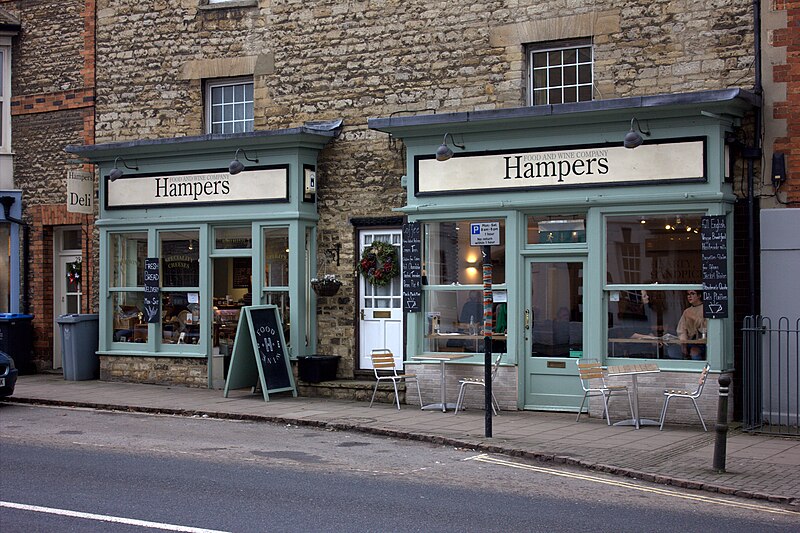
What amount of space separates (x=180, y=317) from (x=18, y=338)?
147 inches

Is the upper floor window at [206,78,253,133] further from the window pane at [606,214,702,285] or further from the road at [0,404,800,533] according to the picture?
the window pane at [606,214,702,285]

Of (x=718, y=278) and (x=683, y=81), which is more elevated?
(x=683, y=81)

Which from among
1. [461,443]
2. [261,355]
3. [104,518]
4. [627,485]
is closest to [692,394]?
[461,443]

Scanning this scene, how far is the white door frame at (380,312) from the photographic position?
1631 cm

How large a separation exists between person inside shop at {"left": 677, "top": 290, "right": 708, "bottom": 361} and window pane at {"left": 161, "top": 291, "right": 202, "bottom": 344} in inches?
328

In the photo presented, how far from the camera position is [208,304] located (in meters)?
17.4

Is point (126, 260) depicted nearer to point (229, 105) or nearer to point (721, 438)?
point (229, 105)

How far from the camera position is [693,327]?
534 inches

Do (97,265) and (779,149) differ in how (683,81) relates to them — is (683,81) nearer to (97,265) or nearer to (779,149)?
(779,149)

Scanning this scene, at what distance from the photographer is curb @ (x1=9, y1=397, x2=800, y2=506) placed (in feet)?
30.8

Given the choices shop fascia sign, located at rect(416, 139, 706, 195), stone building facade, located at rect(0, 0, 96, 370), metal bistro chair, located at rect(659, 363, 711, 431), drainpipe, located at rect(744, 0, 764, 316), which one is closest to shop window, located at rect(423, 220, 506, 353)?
shop fascia sign, located at rect(416, 139, 706, 195)

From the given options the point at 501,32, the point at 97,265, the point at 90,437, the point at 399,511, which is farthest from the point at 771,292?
the point at 97,265

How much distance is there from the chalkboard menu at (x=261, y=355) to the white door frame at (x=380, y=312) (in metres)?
1.32

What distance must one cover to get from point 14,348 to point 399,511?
13.3 metres
